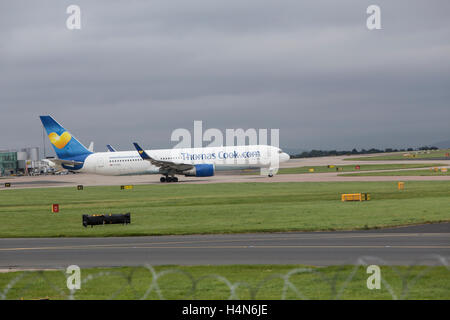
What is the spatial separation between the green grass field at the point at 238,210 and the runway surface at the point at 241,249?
7.98ft

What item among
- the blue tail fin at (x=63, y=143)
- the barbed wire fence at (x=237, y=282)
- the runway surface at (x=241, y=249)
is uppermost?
the blue tail fin at (x=63, y=143)

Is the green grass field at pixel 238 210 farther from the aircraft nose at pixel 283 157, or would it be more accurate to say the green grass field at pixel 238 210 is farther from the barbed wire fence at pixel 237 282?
the aircraft nose at pixel 283 157

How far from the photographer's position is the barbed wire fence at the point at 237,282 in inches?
640

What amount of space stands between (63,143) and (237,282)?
69041 millimetres

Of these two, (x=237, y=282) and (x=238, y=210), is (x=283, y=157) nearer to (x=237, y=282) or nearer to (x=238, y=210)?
(x=238, y=210)

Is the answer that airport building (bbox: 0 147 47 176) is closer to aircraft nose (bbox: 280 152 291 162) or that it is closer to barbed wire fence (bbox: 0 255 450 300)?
aircraft nose (bbox: 280 152 291 162)

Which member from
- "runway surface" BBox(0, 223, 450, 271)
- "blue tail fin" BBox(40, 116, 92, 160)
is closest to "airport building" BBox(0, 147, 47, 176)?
"blue tail fin" BBox(40, 116, 92, 160)

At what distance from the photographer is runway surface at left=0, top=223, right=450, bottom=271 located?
22.4 m

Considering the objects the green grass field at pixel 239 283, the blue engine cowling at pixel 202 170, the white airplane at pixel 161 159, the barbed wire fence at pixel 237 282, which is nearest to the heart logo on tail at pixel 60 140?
the white airplane at pixel 161 159

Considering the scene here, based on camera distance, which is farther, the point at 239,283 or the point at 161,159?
the point at 161,159

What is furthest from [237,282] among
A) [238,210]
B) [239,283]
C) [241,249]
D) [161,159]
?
[161,159]

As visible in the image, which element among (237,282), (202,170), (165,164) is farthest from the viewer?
(165,164)

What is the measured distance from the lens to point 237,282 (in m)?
17.9
